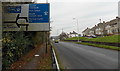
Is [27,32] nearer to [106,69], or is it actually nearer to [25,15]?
[25,15]

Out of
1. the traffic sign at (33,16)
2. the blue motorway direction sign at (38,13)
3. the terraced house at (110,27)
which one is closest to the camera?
the traffic sign at (33,16)

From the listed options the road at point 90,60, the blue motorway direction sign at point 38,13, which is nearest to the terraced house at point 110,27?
the road at point 90,60

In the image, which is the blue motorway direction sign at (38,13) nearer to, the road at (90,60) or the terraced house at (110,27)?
the road at (90,60)

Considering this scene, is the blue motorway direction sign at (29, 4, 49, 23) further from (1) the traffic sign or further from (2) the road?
(2) the road

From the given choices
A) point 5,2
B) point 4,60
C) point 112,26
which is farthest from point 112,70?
point 112,26

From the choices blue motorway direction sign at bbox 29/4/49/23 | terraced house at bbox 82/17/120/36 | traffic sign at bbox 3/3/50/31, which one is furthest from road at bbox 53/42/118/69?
terraced house at bbox 82/17/120/36

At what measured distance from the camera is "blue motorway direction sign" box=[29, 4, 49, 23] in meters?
14.2

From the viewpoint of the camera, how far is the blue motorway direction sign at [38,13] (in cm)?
1422

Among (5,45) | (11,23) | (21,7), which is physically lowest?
(5,45)

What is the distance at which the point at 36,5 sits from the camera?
46.9ft

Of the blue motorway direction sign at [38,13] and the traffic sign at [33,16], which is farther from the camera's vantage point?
the blue motorway direction sign at [38,13]

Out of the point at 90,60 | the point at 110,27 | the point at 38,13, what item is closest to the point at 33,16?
the point at 38,13

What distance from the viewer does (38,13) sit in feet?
46.9

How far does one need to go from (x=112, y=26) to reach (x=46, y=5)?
2763 inches
